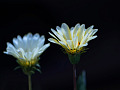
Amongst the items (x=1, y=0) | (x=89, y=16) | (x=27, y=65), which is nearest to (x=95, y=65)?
(x=89, y=16)

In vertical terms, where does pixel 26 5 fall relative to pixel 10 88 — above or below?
above

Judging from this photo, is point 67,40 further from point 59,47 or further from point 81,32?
point 59,47

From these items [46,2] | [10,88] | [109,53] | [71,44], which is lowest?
[10,88]

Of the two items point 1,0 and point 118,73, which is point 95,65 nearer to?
point 118,73

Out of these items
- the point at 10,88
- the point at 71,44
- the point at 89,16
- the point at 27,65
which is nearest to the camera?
the point at 71,44

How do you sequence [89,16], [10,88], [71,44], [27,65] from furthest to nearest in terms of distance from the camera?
[89,16] → [10,88] → [27,65] → [71,44]

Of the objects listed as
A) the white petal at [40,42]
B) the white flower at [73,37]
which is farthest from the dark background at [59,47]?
the white flower at [73,37]
